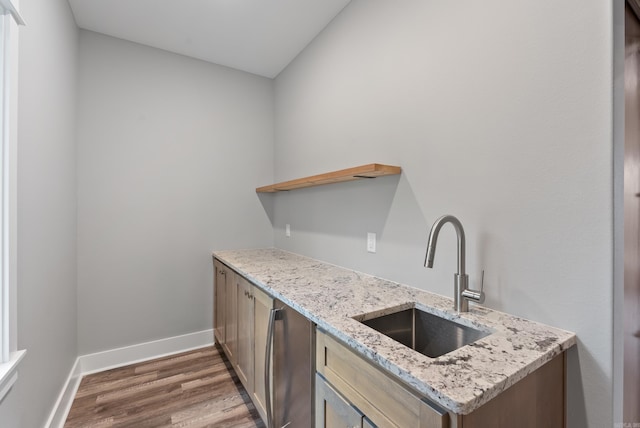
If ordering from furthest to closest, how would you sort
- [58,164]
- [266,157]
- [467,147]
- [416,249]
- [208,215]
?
[266,157] → [208,215] → [58,164] → [416,249] → [467,147]

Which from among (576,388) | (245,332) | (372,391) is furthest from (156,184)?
(576,388)

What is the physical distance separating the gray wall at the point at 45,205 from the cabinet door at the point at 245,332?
3.26 feet

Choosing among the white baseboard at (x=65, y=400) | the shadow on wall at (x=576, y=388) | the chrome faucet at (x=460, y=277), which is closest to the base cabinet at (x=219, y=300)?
A: the white baseboard at (x=65, y=400)

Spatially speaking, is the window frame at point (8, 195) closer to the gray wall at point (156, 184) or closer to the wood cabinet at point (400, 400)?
the wood cabinet at point (400, 400)

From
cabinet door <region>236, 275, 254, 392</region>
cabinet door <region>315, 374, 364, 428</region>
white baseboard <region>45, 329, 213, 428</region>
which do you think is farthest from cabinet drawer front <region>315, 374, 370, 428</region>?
white baseboard <region>45, 329, 213, 428</region>

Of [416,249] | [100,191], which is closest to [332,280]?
[416,249]

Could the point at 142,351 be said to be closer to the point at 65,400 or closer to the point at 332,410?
the point at 65,400

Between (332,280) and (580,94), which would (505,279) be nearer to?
(580,94)

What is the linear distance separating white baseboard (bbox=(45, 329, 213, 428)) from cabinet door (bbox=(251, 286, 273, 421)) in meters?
1.18

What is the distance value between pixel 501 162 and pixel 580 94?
304mm

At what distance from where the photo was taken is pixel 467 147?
1261mm

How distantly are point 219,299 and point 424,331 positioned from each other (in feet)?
6.17

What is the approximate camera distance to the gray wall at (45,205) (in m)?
1.24

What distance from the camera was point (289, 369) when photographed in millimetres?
1314
